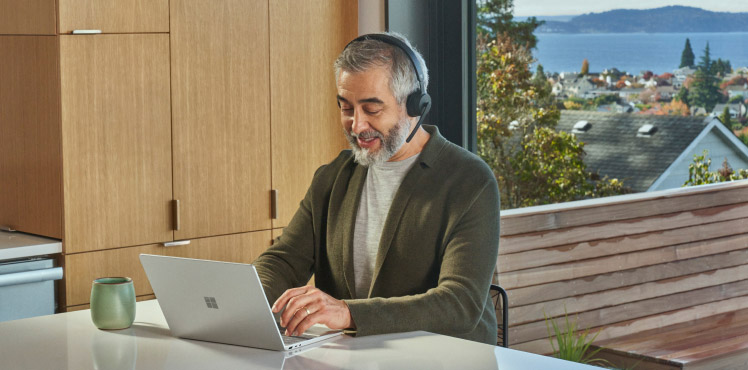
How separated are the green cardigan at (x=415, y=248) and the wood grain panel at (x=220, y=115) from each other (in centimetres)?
103

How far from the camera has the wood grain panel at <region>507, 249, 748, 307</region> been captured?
11.7ft

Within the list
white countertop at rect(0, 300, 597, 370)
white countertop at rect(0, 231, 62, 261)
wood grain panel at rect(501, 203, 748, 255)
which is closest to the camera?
Answer: white countertop at rect(0, 300, 597, 370)

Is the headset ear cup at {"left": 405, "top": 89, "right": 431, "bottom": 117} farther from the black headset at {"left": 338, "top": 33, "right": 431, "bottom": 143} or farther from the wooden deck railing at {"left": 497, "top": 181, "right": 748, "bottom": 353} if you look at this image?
the wooden deck railing at {"left": 497, "top": 181, "right": 748, "bottom": 353}

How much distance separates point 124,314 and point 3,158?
5.47 feet

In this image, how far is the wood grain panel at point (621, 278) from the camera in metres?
3.55

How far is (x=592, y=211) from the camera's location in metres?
3.74

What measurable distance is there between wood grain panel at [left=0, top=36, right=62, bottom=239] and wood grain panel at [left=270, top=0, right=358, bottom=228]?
2.76ft

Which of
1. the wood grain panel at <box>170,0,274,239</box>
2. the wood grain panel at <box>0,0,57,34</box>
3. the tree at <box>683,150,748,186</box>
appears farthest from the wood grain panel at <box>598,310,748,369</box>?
the wood grain panel at <box>0,0,57,34</box>

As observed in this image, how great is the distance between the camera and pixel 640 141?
3934 millimetres

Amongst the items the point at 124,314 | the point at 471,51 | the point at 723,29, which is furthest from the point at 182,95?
the point at 723,29

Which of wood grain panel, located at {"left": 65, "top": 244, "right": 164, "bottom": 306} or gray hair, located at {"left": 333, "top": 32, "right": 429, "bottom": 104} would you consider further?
wood grain panel, located at {"left": 65, "top": 244, "right": 164, "bottom": 306}

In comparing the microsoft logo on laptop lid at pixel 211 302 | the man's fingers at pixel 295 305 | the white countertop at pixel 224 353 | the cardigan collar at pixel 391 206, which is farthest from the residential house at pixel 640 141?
the microsoft logo on laptop lid at pixel 211 302

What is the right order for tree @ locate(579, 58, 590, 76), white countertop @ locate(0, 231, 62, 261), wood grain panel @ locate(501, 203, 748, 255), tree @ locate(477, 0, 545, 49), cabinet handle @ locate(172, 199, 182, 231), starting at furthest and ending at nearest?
tree @ locate(579, 58, 590, 76) < tree @ locate(477, 0, 545, 49) < wood grain panel @ locate(501, 203, 748, 255) < cabinet handle @ locate(172, 199, 182, 231) < white countertop @ locate(0, 231, 62, 261)

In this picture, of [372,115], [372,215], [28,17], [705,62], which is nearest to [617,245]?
[705,62]
